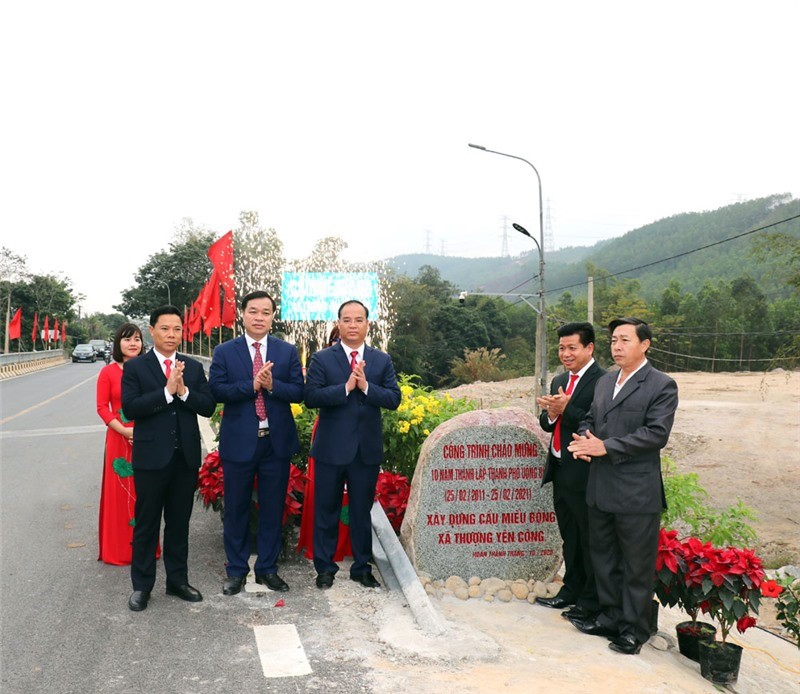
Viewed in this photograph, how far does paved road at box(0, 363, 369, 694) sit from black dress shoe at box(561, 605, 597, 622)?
149 centimetres

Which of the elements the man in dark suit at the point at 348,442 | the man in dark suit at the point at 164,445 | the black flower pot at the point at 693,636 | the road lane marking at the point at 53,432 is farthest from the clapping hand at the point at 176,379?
the road lane marking at the point at 53,432

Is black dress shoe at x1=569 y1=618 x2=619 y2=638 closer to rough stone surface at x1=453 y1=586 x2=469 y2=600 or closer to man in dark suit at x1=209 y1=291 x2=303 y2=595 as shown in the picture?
rough stone surface at x1=453 y1=586 x2=469 y2=600

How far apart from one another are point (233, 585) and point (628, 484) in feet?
8.22

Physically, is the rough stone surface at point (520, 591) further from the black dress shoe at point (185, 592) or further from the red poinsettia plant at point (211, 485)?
the red poinsettia plant at point (211, 485)

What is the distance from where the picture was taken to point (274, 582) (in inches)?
185

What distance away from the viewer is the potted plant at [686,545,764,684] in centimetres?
407

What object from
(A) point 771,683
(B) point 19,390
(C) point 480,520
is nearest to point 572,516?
(C) point 480,520

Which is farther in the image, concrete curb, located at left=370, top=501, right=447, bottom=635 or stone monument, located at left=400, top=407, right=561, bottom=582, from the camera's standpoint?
stone monument, located at left=400, top=407, right=561, bottom=582

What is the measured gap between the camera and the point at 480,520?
499cm

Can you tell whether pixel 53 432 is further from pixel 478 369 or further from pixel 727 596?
pixel 478 369

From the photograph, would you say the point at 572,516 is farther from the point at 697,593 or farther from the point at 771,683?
the point at 771,683

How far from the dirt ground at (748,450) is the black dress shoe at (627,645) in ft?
11.1

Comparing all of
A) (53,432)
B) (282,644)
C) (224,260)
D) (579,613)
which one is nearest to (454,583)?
(579,613)

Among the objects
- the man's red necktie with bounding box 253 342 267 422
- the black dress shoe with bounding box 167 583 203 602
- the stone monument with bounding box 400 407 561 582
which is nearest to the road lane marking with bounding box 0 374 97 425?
the black dress shoe with bounding box 167 583 203 602
